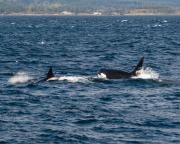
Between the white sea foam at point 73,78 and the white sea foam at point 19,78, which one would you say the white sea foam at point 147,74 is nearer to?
the white sea foam at point 73,78

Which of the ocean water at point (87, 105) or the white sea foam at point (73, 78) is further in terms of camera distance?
the white sea foam at point (73, 78)

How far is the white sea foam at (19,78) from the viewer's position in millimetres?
51025

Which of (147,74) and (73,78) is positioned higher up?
(73,78)

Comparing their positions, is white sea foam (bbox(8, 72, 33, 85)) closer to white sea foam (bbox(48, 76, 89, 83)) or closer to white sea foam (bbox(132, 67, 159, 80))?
white sea foam (bbox(48, 76, 89, 83))

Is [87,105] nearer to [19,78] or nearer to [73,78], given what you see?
[73,78]

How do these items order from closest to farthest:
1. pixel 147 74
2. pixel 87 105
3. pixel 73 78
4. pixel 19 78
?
pixel 87 105 < pixel 73 78 < pixel 19 78 < pixel 147 74

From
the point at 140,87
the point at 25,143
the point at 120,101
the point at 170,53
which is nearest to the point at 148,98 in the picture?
the point at 120,101

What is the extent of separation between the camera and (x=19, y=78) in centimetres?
5288

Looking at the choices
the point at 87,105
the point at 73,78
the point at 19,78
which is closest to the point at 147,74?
the point at 73,78

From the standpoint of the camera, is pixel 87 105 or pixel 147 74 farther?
pixel 147 74

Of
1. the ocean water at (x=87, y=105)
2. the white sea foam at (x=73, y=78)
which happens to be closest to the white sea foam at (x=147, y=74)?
the ocean water at (x=87, y=105)

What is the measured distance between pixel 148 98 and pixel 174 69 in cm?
1734

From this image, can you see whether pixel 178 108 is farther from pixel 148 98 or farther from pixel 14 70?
pixel 14 70

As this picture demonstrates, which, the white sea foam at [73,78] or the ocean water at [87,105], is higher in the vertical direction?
the ocean water at [87,105]
